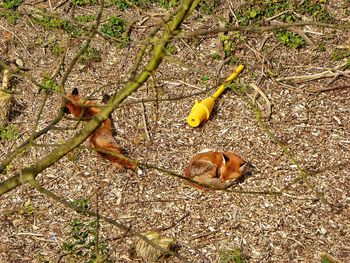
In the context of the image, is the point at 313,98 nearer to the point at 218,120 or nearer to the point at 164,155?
the point at 218,120

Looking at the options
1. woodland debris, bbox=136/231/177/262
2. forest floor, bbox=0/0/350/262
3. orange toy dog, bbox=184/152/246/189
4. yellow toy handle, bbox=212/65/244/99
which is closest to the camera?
woodland debris, bbox=136/231/177/262

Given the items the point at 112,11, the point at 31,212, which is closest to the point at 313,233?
the point at 31,212

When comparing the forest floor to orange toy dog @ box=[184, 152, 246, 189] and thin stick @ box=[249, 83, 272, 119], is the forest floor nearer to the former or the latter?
thin stick @ box=[249, 83, 272, 119]

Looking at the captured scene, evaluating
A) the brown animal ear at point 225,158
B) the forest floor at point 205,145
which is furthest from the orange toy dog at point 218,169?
the forest floor at point 205,145

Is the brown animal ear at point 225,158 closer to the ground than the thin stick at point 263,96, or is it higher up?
higher up

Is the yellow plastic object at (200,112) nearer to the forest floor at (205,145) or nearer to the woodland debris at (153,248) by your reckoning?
the forest floor at (205,145)

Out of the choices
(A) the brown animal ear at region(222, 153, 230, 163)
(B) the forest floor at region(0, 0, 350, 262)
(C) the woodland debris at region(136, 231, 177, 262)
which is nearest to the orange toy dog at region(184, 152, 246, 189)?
(A) the brown animal ear at region(222, 153, 230, 163)

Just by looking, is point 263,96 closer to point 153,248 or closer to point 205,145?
point 205,145
